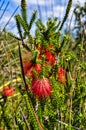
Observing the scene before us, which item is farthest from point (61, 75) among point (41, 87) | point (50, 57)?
point (41, 87)

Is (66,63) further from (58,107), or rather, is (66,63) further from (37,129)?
(37,129)

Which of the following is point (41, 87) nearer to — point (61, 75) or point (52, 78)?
point (52, 78)

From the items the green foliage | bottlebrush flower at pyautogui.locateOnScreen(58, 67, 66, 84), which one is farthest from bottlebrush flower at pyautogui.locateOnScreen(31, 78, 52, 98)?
bottlebrush flower at pyautogui.locateOnScreen(58, 67, 66, 84)

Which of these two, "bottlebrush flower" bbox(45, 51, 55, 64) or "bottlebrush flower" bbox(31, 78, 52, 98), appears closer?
"bottlebrush flower" bbox(31, 78, 52, 98)

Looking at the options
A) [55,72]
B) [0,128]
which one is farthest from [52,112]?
[0,128]

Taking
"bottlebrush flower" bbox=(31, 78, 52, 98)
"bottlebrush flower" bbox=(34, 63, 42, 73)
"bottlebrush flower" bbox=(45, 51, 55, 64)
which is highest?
"bottlebrush flower" bbox=(45, 51, 55, 64)

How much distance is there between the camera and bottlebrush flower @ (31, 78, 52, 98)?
4.52 feet

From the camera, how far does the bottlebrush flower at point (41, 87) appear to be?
54.2 inches

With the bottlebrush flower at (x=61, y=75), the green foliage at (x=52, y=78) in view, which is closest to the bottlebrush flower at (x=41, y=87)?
the green foliage at (x=52, y=78)

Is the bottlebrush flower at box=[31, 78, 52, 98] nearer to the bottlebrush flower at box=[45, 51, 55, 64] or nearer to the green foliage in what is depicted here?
the green foliage

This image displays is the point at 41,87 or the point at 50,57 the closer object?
the point at 41,87

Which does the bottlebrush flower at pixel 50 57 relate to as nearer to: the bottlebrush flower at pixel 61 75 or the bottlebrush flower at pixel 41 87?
the bottlebrush flower at pixel 61 75

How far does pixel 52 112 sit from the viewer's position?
1454mm

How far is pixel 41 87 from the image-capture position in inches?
55.0
